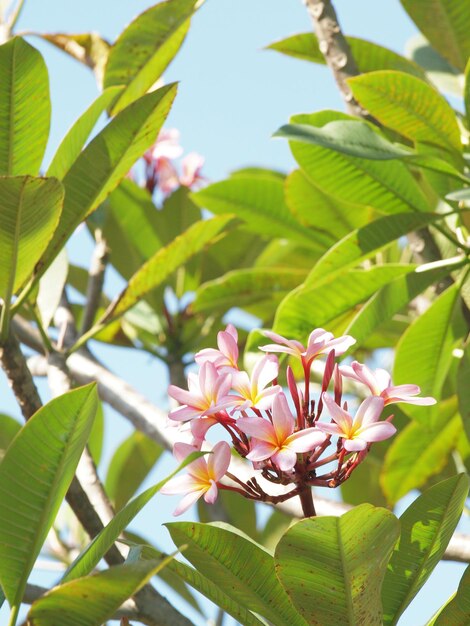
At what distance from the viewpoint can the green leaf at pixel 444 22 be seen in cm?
180

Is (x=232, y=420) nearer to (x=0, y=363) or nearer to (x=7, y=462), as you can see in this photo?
(x=7, y=462)

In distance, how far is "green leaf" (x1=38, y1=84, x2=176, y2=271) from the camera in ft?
4.16

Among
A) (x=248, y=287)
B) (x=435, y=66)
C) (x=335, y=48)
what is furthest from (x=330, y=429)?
(x=435, y=66)

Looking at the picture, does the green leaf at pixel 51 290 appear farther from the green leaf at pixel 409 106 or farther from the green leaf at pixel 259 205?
the green leaf at pixel 409 106

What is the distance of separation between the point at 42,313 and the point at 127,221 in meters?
0.59

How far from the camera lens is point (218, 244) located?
230cm

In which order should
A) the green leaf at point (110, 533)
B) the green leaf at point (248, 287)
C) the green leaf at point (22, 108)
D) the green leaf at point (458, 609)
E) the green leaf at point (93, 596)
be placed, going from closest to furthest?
the green leaf at point (93, 596) < the green leaf at point (110, 533) < the green leaf at point (458, 609) < the green leaf at point (22, 108) < the green leaf at point (248, 287)

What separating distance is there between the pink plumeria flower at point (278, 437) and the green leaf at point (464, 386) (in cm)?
67

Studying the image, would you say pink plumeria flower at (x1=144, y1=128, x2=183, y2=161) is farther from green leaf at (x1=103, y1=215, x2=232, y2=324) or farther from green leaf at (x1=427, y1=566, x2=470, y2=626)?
green leaf at (x1=427, y1=566, x2=470, y2=626)

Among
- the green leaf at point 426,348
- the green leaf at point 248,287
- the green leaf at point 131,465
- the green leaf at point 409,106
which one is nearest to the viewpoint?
the green leaf at point 409,106

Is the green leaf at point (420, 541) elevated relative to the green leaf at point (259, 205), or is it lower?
lower

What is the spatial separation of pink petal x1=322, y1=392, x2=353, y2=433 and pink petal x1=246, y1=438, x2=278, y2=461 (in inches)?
2.4

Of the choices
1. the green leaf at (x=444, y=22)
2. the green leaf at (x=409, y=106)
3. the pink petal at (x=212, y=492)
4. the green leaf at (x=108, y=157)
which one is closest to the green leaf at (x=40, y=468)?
the pink petal at (x=212, y=492)

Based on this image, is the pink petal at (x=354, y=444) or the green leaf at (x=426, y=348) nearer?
the pink petal at (x=354, y=444)
